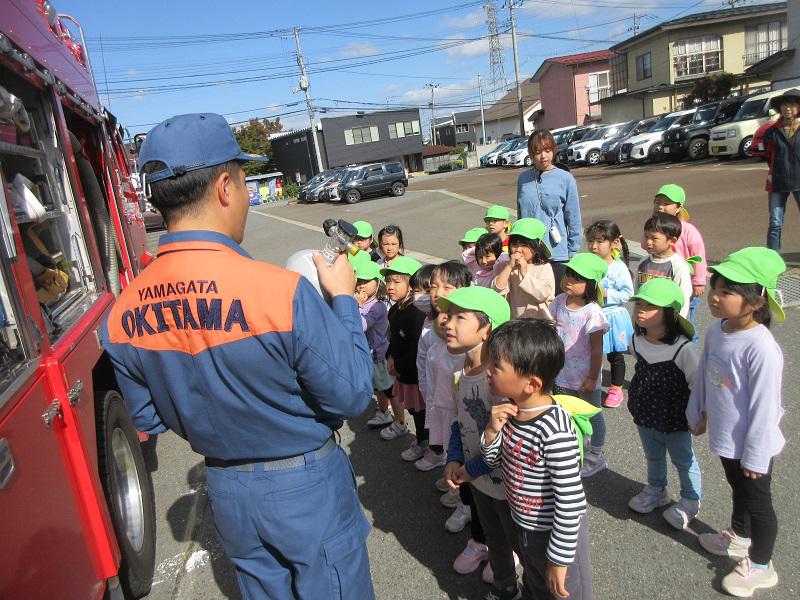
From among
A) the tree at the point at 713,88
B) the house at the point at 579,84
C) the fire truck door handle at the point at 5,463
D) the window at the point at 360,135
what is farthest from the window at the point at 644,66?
the fire truck door handle at the point at 5,463

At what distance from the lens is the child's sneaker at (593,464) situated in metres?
3.28

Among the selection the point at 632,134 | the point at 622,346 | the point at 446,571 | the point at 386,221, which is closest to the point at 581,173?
the point at 632,134

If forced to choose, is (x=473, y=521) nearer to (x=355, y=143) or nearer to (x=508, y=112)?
(x=355, y=143)

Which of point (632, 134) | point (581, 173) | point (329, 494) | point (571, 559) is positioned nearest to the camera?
point (329, 494)

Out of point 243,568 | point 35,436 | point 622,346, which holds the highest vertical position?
point 35,436

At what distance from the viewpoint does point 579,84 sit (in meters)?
45.4

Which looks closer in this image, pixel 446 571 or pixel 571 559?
pixel 571 559

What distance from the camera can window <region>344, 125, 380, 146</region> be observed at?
2020 inches

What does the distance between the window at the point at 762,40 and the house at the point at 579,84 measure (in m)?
12.0

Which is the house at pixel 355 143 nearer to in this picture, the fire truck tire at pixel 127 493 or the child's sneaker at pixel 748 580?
the fire truck tire at pixel 127 493

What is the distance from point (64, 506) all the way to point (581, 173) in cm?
2538

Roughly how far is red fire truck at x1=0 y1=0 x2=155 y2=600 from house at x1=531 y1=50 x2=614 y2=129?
A: 46.5 m

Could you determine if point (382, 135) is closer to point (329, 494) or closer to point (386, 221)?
point (386, 221)

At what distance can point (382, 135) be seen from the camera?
53.5 metres
